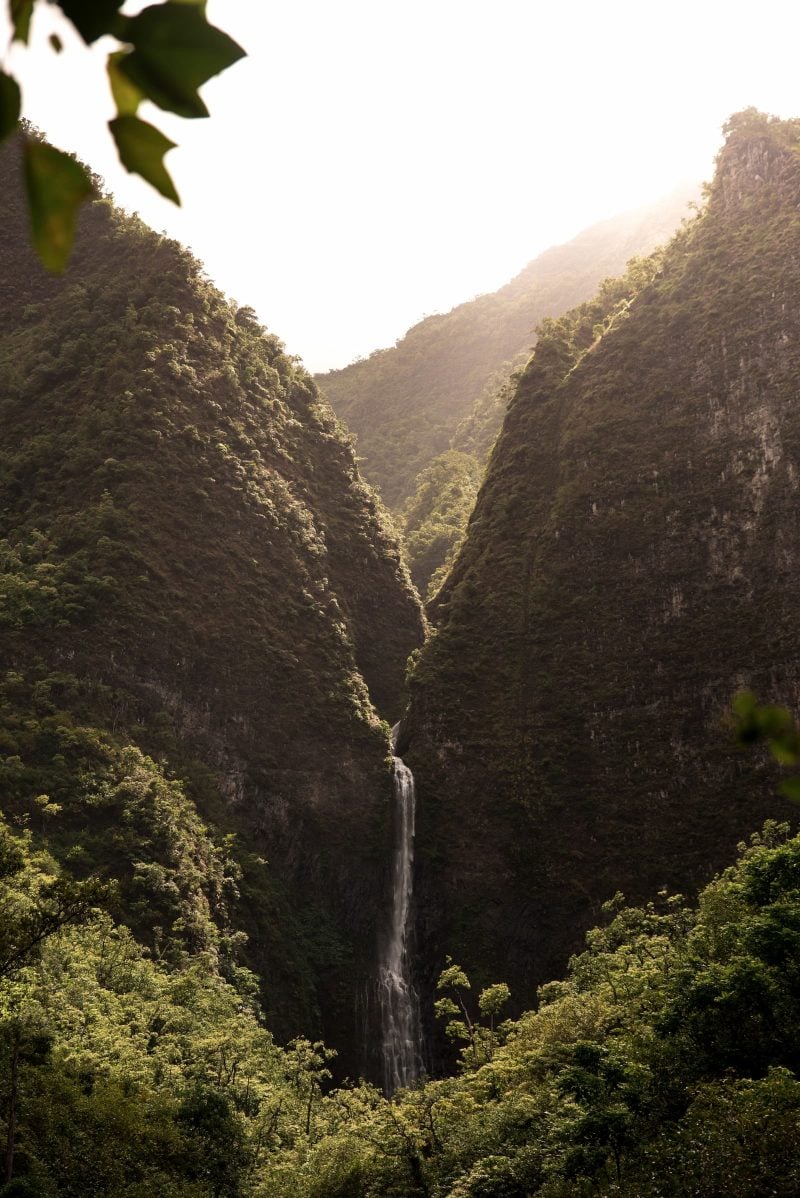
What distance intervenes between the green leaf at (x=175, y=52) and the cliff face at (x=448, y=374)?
75286mm

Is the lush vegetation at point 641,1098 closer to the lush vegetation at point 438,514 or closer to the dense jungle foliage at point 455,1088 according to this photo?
the dense jungle foliage at point 455,1088

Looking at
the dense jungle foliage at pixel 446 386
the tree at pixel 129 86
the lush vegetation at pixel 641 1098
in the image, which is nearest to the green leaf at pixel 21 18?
the tree at pixel 129 86

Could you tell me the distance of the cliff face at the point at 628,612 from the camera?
33656 mm

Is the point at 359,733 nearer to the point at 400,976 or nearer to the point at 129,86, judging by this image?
the point at 400,976

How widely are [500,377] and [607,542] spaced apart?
55392mm

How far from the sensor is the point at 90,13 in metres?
0.81

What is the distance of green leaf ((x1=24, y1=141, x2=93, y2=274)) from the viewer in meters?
0.86

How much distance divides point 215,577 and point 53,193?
38.8m

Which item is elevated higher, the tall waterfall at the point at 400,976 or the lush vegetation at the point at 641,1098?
the lush vegetation at the point at 641,1098

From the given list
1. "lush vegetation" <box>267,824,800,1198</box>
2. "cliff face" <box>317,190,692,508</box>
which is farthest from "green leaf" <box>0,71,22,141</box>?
"cliff face" <box>317,190,692,508</box>

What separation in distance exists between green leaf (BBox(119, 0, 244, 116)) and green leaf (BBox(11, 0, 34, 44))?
0.08 meters

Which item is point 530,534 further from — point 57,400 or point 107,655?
point 57,400

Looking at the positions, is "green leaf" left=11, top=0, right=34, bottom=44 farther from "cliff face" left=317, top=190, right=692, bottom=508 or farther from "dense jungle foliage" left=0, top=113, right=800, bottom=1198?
"cliff face" left=317, top=190, right=692, bottom=508

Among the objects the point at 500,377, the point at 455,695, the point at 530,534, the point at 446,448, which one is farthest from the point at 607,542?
the point at 500,377
